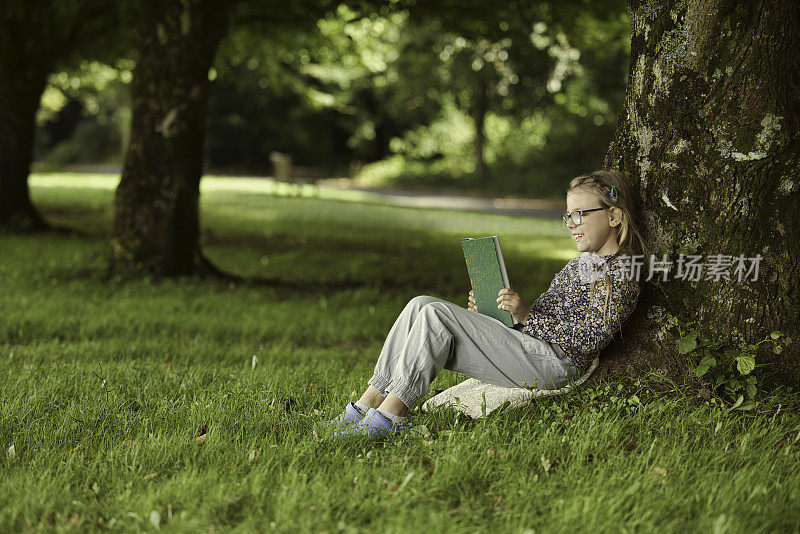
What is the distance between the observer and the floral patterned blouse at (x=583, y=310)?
11.8ft

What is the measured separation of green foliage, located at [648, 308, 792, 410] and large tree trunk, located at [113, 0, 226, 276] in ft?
20.3

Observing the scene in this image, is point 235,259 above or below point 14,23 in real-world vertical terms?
below

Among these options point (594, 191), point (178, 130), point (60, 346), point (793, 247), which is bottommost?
point (60, 346)

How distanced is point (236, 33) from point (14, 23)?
3.72 metres

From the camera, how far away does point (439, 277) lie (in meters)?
9.62

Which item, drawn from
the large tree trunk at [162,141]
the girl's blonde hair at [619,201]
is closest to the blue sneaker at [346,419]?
the girl's blonde hair at [619,201]

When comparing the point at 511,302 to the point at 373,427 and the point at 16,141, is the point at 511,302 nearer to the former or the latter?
the point at 373,427

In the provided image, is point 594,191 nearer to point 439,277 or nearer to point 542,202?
point 439,277

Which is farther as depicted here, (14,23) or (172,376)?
(14,23)

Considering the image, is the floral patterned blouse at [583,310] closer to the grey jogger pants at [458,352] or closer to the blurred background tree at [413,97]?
the grey jogger pants at [458,352]

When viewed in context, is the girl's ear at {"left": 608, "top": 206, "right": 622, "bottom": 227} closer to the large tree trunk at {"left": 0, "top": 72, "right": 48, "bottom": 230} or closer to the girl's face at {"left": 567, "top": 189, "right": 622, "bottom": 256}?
the girl's face at {"left": 567, "top": 189, "right": 622, "bottom": 256}

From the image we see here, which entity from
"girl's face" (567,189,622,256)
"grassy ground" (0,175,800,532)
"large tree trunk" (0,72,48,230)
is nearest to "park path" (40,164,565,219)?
"large tree trunk" (0,72,48,230)

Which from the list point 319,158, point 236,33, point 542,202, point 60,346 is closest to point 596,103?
point 542,202

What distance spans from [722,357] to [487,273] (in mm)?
1236
